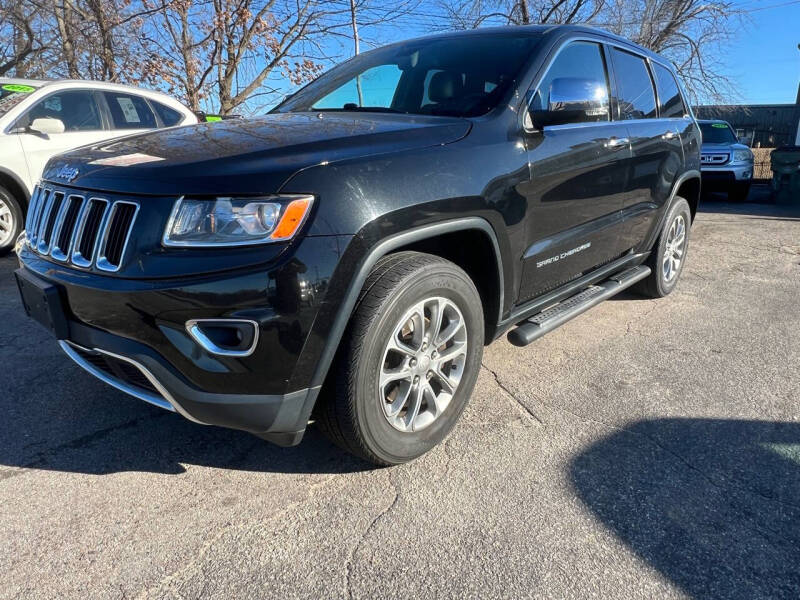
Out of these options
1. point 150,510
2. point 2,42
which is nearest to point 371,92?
point 150,510

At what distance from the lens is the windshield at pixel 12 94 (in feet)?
19.6

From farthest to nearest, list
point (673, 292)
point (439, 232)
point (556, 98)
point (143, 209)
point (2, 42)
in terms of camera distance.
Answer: point (2, 42), point (673, 292), point (556, 98), point (439, 232), point (143, 209)

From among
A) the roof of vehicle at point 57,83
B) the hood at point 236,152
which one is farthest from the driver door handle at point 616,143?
the roof of vehicle at point 57,83

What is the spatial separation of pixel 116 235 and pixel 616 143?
276cm

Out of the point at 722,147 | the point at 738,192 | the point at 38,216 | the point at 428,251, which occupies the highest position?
the point at 38,216

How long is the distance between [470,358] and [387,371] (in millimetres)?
463

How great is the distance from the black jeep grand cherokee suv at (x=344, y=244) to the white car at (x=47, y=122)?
4.13m

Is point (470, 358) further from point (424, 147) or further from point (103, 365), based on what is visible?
point (103, 365)

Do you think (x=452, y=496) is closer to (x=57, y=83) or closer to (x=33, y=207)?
(x=33, y=207)

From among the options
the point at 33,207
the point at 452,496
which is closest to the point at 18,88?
the point at 33,207

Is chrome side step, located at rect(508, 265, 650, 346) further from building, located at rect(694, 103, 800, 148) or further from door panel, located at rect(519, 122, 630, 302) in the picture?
building, located at rect(694, 103, 800, 148)

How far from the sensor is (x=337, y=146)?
6.85 ft

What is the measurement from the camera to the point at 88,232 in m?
2.08

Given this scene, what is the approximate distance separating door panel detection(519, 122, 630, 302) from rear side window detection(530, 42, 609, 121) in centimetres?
17
